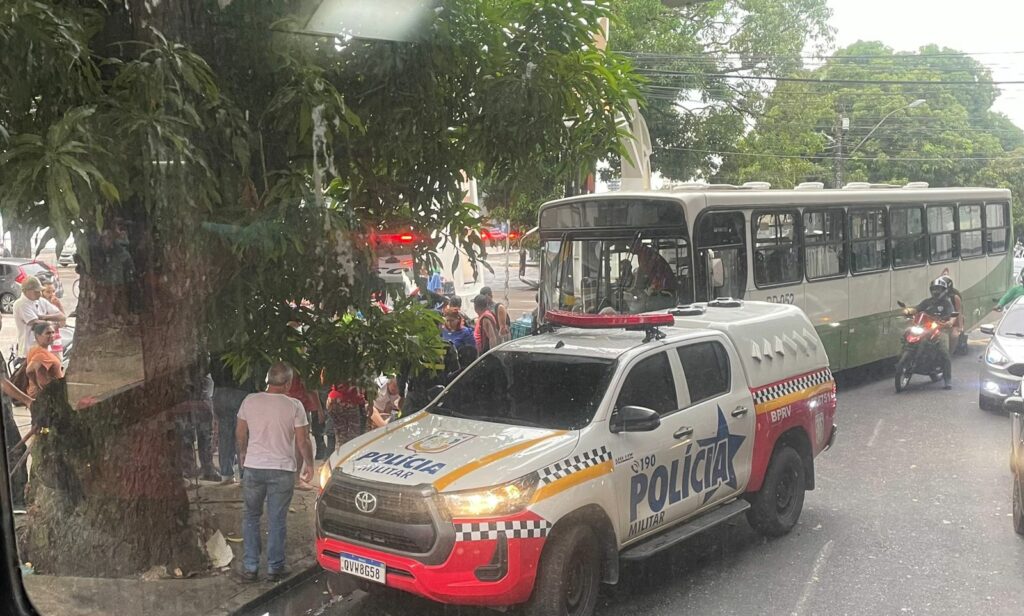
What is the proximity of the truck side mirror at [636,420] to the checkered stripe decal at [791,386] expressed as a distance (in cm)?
162

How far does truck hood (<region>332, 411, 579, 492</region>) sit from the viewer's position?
5.19 meters

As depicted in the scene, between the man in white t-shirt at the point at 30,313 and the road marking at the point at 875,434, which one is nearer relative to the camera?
the man in white t-shirt at the point at 30,313

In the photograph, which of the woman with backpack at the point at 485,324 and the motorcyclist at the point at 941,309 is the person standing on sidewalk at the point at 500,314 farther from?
the motorcyclist at the point at 941,309

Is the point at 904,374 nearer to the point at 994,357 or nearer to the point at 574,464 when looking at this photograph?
the point at 994,357

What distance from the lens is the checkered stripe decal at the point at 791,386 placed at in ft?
23.2

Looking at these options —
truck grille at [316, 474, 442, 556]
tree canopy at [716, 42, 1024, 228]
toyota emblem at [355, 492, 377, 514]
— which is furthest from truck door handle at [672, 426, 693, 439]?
tree canopy at [716, 42, 1024, 228]

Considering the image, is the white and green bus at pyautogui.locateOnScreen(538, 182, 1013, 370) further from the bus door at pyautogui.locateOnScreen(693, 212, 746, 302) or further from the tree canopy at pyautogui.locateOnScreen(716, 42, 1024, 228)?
the tree canopy at pyautogui.locateOnScreen(716, 42, 1024, 228)

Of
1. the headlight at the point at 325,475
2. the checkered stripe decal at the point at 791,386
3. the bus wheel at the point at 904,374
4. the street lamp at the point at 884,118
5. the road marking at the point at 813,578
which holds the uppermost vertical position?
the street lamp at the point at 884,118

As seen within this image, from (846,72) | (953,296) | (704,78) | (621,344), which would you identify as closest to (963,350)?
(953,296)

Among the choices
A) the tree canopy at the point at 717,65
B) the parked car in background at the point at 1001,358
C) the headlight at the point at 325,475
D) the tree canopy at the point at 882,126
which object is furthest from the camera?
the tree canopy at the point at 717,65

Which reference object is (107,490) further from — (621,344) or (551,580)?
(621,344)

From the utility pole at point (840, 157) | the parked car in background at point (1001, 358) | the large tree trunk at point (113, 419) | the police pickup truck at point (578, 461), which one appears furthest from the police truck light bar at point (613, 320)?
the utility pole at point (840, 157)

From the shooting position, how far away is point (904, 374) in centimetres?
1239

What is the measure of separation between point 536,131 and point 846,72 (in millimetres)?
6345
